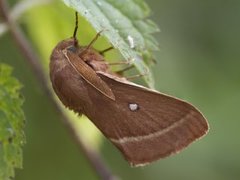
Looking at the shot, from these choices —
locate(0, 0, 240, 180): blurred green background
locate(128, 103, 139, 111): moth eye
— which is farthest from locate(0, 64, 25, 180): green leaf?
locate(0, 0, 240, 180): blurred green background

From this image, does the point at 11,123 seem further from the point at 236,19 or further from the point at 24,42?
the point at 236,19

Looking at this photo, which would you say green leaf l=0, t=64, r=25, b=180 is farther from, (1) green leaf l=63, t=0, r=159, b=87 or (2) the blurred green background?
(2) the blurred green background

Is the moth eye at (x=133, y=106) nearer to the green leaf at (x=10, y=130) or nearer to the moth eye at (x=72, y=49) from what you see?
the moth eye at (x=72, y=49)

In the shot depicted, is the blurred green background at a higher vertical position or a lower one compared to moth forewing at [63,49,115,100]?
lower

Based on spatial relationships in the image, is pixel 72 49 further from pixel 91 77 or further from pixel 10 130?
pixel 10 130

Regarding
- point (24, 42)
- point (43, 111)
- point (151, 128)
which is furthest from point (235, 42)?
point (151, 128)

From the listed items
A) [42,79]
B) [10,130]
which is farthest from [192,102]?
[10,130]
